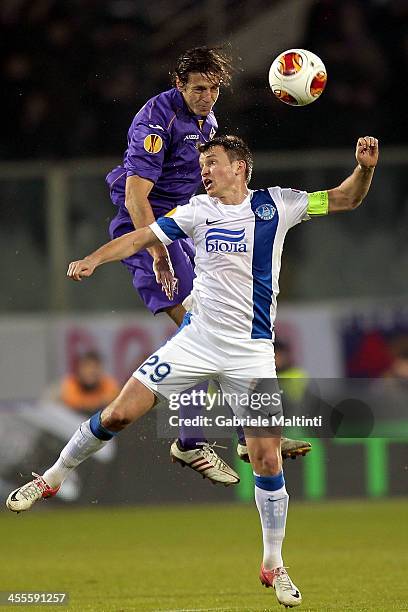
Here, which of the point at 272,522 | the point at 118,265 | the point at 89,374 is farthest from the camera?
the point at 118,265

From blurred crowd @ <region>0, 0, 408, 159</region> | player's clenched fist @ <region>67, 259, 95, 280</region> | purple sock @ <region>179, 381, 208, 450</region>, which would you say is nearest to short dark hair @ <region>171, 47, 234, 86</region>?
player's clenched fist @ <region>67, 259, 95, 280</region>

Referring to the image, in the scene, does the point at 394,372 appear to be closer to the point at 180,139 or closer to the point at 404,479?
the point at 404,479

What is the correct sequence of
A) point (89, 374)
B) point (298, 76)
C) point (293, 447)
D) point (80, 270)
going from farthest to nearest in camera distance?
point (89, 374) < point (293, 447) < point (298, 76) < point (80, 270)

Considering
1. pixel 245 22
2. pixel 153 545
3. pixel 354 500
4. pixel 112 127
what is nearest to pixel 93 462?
pixel 153 545

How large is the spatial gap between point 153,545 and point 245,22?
4.90m

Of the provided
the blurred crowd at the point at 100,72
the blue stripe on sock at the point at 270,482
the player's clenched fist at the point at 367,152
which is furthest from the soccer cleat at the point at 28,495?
the blurred crowd at the point at 100,72

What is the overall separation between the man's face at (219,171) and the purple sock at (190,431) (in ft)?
5.10

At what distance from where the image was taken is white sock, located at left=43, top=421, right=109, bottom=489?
27.5 ft

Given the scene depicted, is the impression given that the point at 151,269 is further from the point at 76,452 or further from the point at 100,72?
the point at 100,72

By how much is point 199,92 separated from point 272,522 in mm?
2763

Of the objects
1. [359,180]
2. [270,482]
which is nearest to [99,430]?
[270,482]

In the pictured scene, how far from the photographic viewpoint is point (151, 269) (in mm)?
9375

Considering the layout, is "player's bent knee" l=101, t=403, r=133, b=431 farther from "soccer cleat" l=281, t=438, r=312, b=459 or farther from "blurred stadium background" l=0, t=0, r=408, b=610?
"blurred stadium background" l=0, t=0, r=408, b=610

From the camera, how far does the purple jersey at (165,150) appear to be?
29.4ft
